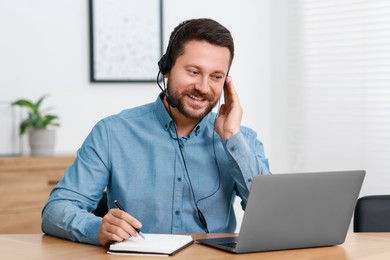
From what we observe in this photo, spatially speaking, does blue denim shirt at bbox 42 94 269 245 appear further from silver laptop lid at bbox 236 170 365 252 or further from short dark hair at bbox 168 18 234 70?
silver laptop lid at bbox 236 170 365 252

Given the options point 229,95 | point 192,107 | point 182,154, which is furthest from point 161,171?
point 229,95

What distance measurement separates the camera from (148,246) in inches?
64.9

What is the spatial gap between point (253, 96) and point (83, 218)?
2849mm

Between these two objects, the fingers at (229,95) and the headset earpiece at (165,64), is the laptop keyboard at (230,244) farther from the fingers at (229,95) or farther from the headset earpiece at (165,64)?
the headset earpiece at (165,64)

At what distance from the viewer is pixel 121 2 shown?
13.6ft

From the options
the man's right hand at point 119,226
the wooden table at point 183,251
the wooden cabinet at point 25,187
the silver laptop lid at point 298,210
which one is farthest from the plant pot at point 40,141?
the silver laptop lid at point 298,210

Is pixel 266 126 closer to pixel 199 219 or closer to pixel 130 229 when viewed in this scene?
pixel 199 219

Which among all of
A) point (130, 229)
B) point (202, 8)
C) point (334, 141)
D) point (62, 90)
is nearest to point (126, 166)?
point (130, 229)

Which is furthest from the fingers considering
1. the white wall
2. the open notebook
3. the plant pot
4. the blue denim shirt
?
the white wall

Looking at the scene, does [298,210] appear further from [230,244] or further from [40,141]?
[40,141]

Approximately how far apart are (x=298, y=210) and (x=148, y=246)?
1.32 feet

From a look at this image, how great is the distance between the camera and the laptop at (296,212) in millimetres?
1638

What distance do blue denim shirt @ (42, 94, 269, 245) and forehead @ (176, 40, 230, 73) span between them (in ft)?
0.66

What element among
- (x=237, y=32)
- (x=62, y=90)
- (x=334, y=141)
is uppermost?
(x=237, y=32)
